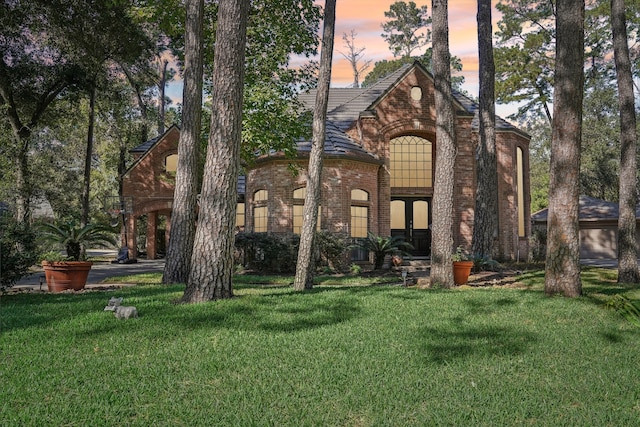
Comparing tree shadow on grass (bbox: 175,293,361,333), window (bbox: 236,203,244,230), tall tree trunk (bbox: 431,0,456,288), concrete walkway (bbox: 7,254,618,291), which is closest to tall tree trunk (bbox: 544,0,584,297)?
tall tree trunk (bbox: 431,0,456,288)

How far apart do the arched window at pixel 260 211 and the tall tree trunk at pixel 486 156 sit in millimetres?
8251

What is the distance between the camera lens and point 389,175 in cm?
2058

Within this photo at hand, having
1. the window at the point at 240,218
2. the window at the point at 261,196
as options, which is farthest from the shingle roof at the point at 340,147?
the window at the point at 240,218

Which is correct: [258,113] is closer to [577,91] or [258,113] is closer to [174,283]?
[174,283]

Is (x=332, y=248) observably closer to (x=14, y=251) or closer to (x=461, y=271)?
(x=461, y=271)

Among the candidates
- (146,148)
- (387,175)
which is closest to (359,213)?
(387,175)

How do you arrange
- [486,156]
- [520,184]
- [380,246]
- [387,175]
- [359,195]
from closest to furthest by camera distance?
[486,156] < [380,246] < [359,195] < [387,175] < [520,184]

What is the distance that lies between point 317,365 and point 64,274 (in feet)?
24.8

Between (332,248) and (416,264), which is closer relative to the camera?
(332,248)

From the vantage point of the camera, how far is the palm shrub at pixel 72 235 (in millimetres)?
9680

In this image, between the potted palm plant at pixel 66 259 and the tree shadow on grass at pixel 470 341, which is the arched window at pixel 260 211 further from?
the tree shadow on grass at pixel 470 341

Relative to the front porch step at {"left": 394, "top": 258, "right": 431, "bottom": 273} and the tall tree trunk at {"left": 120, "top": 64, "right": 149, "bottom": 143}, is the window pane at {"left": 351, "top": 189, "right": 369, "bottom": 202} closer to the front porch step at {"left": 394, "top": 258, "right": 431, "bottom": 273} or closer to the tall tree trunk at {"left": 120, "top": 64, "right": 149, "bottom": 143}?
the front porch step at {"left": 394, "top": 258, "right": 431, "bottom": 273}

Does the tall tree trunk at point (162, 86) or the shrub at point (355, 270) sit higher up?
the tall tree trunk at point (162, 86)

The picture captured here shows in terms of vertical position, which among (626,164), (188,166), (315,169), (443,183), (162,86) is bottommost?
(443,183)
